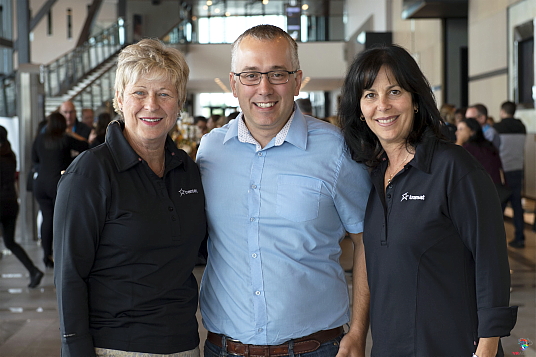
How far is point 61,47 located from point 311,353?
89.9ft

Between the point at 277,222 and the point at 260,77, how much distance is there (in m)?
0.48

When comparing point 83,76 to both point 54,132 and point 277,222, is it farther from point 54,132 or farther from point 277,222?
point 277,222

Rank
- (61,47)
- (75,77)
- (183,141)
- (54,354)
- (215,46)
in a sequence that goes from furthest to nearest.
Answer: (61,47)
(215,46)
(75,77)
(183,141)
(54,354)

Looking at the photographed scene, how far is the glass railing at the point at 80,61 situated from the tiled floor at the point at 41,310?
34.2ft

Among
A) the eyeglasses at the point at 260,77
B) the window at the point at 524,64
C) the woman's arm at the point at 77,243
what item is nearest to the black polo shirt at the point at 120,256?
the woman's arm at the point at 77,243

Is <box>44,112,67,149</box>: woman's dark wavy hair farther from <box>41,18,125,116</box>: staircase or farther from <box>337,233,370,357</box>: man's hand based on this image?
<box>41,18,125,116</box>: staircase

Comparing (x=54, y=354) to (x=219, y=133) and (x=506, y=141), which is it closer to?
(x=219, y=133)

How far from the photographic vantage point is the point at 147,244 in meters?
1.85

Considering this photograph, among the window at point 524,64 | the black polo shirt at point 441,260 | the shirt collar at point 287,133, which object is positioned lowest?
the black polo shirt at point 441,260

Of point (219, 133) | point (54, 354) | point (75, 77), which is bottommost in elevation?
point (54, 354)

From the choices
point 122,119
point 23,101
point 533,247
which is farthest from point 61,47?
point 122,119

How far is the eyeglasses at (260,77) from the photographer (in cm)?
207

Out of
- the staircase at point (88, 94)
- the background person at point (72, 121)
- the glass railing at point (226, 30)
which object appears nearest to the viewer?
the background person at point (72, 121)

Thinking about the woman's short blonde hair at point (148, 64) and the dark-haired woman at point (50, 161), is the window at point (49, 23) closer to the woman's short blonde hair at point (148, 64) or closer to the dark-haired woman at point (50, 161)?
the dark-haired woman at point (50, 161)
